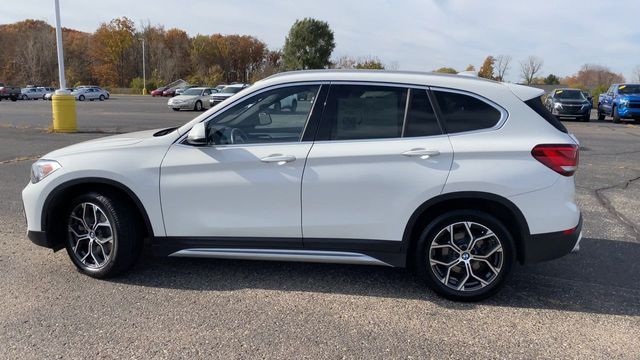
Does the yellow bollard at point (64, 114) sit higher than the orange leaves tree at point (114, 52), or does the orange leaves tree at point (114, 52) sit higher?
the orange leaves tree at point (114, 52)

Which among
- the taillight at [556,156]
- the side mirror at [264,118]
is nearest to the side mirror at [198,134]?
the side mirror at [264,118]

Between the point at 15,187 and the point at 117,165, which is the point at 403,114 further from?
the point at 15,187

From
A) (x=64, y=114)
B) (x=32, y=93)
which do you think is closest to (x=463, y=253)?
(x=64, y=114)

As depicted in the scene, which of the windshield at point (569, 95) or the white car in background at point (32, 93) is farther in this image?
the white car in background at point (32, 93)

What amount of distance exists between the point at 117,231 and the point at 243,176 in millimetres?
1146

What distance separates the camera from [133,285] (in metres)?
4.21

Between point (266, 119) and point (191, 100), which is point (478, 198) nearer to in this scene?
point (266, 119)

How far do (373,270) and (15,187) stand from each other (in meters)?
6.14

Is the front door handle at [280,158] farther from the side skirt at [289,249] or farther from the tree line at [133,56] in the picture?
the tree line at [133,56]

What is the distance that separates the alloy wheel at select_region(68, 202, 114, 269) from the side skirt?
1.39 feet

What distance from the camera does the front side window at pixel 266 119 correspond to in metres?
4.09

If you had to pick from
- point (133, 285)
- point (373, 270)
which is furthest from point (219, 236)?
point (373, 270)

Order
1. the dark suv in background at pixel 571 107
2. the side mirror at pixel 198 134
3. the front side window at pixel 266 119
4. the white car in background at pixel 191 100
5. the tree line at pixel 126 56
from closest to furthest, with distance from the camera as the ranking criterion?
the side mirror at pixel 198 134, the front side window at pixel 266 119, the dark suv in background at pixel 571 107, the white car in background at pixel 191 100, the tree line at pixel 126 56

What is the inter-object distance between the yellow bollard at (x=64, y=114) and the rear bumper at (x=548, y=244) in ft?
51.8
